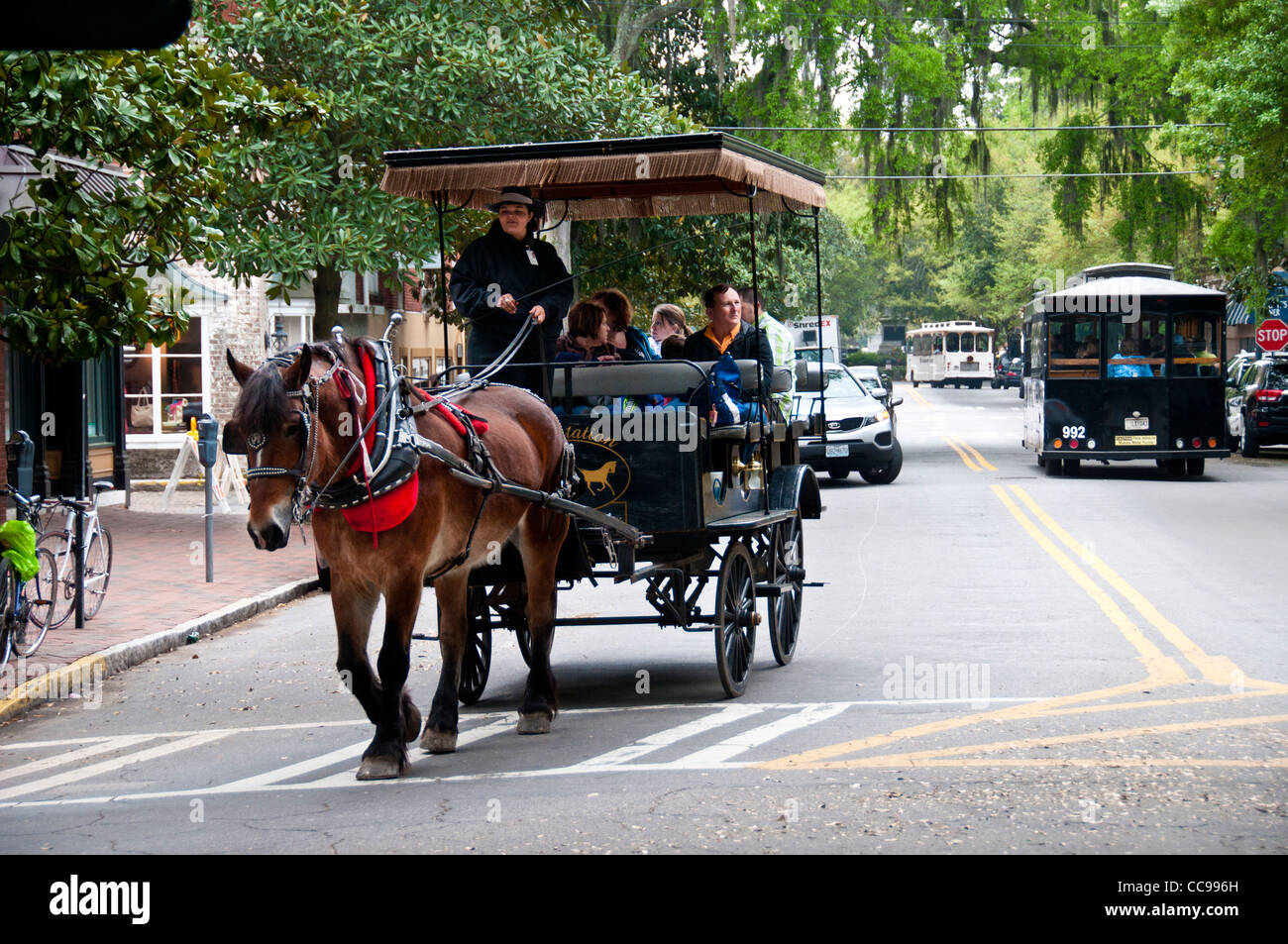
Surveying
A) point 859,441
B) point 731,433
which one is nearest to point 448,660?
point 731,433

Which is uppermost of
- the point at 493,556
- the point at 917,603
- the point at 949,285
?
the point at 949,285

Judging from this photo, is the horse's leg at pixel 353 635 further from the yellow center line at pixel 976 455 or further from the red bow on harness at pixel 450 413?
the yellow center line at pixel 976 455

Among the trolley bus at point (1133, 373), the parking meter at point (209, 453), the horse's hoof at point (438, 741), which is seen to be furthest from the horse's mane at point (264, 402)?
the trolley bus at point (1133, 373)

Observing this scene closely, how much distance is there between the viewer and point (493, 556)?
316 inches

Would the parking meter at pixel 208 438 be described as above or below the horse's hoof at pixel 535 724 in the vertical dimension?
above

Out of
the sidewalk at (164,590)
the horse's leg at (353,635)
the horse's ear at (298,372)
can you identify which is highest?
the horse's ear at (298,372)

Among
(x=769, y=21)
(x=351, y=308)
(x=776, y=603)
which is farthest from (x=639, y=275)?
(x=776, y=603)

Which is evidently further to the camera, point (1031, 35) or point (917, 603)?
point (1031, 35)

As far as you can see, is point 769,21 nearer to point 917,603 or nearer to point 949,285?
point 917,603

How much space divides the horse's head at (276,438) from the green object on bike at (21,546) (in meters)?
4.11

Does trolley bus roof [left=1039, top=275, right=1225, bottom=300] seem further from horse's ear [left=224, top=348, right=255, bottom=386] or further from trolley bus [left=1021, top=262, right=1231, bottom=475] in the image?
horse's ear [left=224, top=348, right=255, bottom=386]

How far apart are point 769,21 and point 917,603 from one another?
20.7m

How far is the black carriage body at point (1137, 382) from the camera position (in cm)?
2586

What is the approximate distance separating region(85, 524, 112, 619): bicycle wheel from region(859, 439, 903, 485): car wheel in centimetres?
1496
